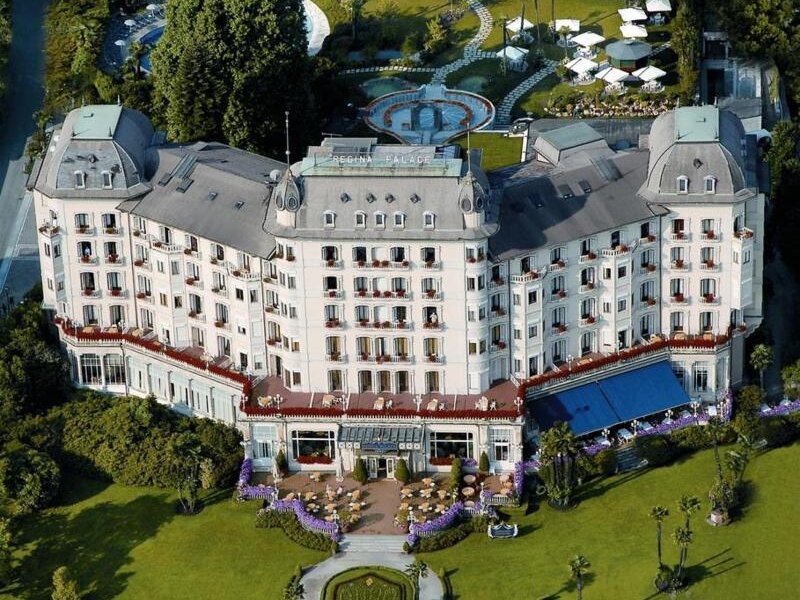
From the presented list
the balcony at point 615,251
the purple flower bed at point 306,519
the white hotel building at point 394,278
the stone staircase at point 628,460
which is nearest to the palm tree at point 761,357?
the white hotel building at point 394,278

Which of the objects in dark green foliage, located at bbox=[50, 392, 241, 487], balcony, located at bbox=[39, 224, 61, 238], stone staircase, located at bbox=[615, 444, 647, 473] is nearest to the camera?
stone staircase, located at bbox=[615, 444, 647, 473]

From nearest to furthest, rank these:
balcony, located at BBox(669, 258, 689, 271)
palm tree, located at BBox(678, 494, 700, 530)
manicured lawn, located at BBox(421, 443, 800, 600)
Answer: manicured lawn, located at BBox(421, 443, 800, 600), palm tree, located at BBox(678, 494, 700, 530), balcony, located at BBox(669, 258, 689, 271)

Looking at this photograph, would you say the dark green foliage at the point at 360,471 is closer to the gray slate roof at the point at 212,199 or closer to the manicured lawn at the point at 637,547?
the manicured lawn at the point at 637,547

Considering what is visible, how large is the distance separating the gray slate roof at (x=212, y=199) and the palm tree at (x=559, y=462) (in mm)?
31273

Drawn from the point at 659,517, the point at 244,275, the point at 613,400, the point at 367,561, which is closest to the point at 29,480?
the point at 244,275

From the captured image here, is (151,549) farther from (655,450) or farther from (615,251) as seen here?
(615,251)

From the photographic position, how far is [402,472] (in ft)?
585

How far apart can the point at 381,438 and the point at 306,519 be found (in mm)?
10703

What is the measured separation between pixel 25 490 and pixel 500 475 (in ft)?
141

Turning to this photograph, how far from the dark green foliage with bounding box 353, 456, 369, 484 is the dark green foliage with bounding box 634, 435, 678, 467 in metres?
25.2

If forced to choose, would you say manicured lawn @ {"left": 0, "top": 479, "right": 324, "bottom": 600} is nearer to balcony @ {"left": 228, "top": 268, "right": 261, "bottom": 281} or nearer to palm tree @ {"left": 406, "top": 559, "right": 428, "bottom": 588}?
palm tree @ {"left": 406, "top": 559, "right": 428, "bottom": 588}

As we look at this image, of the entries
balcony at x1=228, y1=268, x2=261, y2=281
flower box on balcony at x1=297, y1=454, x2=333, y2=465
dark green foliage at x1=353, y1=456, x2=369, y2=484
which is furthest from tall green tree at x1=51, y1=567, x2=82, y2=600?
balcony at x1=228, y1=268, x2=261, y2=281

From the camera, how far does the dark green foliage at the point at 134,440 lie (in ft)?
595

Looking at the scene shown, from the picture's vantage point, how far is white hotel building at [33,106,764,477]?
17875 centimetres
